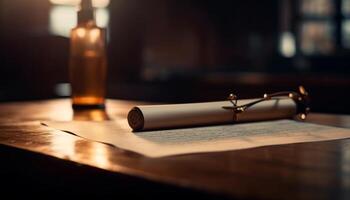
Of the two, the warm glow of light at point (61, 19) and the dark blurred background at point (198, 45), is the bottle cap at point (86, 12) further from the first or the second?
the warm glow of light at point (61, 19)

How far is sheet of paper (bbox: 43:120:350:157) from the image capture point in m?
0.68

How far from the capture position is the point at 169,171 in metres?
0.53

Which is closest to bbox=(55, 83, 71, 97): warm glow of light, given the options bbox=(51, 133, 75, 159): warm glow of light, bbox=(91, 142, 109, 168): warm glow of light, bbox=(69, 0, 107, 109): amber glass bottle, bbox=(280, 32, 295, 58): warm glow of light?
bbox=(69, 0, 107, 109): amber glass bottle

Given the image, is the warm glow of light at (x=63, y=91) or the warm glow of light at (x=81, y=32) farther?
the warm glow of light at (x=63, y=91)

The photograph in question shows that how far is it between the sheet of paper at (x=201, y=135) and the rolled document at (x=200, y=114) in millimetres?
10

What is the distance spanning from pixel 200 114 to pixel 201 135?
73 mm

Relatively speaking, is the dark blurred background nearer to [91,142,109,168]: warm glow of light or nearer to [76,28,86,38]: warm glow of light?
[76,28,86,38]: warm glow of light

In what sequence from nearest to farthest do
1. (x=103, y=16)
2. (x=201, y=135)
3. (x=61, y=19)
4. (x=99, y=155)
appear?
(x=99, y=155) < (x=201, y=135) < (x=61, y=19) < (x=103, y=16)

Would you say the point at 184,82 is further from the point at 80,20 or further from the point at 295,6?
the point at 80,20

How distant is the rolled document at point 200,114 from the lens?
31.5 inches

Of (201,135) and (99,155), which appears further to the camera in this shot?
(201,135)

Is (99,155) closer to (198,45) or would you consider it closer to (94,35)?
(94,35)

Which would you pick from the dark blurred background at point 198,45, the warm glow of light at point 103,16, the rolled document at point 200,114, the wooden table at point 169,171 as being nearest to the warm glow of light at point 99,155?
the wooden table at point 169,171

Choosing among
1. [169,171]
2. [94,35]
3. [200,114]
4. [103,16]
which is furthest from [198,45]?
[169,171]
